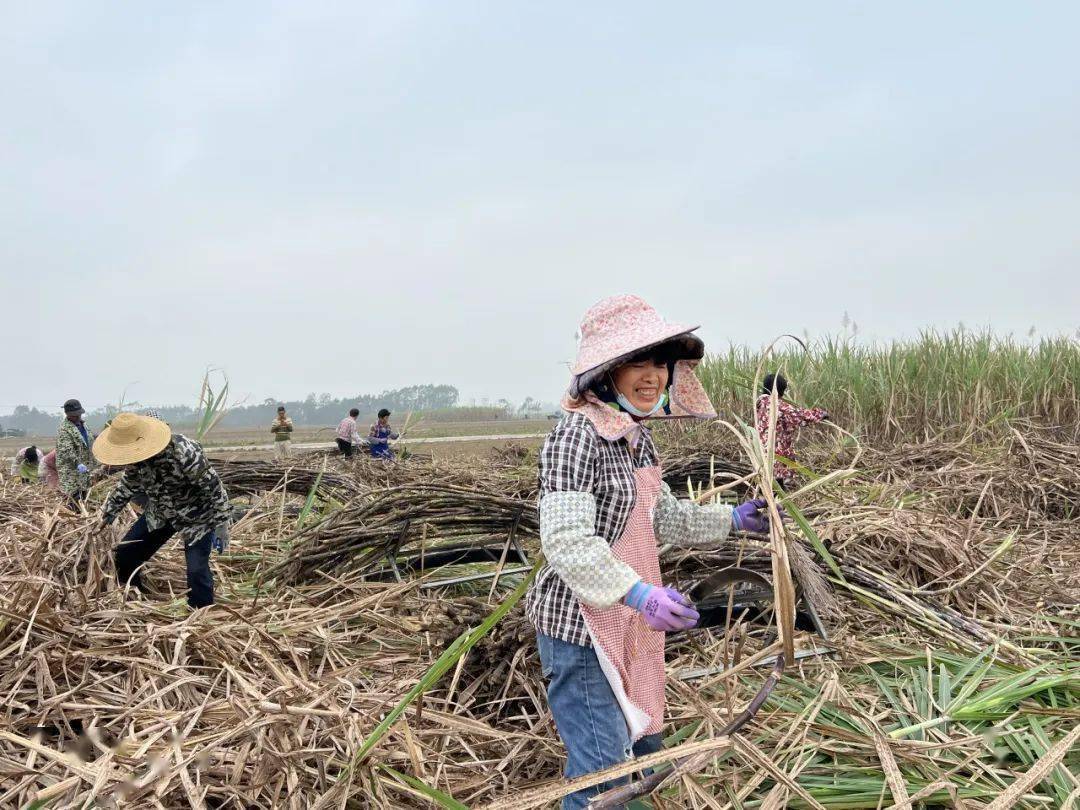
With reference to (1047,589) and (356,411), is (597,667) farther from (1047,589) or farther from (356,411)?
(356,411)

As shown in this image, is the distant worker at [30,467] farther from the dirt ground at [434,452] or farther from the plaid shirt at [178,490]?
the plaid shirt at [178,490]

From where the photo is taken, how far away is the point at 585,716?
5.57ft

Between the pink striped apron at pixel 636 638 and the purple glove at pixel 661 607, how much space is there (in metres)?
0.14

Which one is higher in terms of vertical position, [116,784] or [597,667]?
[597,667]

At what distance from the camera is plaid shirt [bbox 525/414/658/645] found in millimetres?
1666

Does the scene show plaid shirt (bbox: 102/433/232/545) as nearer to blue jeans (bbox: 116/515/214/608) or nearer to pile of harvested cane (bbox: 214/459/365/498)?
blue jeans (bbox: 116/515/214/608)

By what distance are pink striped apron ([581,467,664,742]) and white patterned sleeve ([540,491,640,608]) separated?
14cm

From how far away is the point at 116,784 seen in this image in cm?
190

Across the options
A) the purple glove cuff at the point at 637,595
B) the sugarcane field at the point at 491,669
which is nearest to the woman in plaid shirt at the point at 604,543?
the purple glove cuff at the point at 637,595

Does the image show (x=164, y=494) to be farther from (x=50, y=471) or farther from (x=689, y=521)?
(x=50, y=471)

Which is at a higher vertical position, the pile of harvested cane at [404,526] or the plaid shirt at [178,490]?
the plaid shirt at [178,490]

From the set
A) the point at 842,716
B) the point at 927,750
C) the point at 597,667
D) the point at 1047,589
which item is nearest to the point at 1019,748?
the point at 927,750

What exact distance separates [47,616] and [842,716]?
2.46 m

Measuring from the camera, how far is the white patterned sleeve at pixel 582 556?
1549 mm
